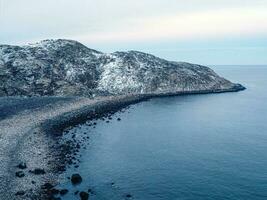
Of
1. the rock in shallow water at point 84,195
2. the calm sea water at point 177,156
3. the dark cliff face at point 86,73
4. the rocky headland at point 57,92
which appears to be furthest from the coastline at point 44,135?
the dark cliff face at point 86,73

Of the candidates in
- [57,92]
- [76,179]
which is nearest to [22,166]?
[76,179]

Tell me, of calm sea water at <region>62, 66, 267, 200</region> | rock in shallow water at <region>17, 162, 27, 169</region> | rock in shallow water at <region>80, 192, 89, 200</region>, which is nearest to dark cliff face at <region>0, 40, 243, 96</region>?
calm sea water at <region>62, 66, 267, 200</region>

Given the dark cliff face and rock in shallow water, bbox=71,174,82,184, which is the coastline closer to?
rock in shallow water, bbox=71,174,82,184

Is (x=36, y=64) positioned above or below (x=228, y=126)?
above

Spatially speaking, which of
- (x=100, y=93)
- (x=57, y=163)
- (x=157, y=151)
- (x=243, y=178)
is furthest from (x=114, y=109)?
(x=243, y=178)

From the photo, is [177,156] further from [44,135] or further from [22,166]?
[44,135]

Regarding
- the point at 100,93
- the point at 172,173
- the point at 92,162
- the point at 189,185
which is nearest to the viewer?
the point at 189,185

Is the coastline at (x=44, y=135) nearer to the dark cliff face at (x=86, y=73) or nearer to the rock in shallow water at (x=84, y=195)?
the rock in shallow water at (x=84, y=195)

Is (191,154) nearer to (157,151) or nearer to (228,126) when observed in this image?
(157,151)
